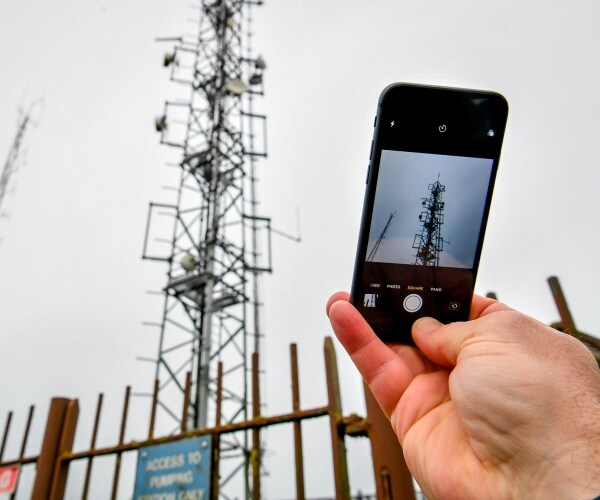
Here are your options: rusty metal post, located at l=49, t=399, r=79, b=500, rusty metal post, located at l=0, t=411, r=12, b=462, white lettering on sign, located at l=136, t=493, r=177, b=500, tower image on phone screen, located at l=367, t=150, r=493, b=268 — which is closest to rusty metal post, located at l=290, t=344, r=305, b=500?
white lettering on sign, located at l=136, t=493, r=177, b=500

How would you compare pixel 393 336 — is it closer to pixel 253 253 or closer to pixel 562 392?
pixel 562 392

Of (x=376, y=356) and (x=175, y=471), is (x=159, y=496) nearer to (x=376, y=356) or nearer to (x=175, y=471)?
(x=175, y=471)

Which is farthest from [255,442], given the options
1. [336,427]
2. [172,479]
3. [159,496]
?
[159,496]

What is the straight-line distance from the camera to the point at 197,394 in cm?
647

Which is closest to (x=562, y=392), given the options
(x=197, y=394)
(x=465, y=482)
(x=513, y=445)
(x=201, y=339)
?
(x=513, y=445)

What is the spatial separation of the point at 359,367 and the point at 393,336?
0.13 m

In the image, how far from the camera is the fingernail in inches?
48.2

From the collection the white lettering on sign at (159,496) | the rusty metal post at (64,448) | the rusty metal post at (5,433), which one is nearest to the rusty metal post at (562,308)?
the white lettering on sign at (159,496)

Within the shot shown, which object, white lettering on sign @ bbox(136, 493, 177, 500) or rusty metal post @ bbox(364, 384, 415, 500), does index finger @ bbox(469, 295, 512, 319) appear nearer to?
rusty metal post @ bbox(364, 384, 415, 500)

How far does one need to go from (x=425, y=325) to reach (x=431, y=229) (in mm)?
269

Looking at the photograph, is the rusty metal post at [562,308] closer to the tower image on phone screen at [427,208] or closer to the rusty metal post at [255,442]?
the tower image on phone screen at [427,208]

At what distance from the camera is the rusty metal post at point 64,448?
3058mm

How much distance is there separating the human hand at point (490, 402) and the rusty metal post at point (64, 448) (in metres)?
2.84

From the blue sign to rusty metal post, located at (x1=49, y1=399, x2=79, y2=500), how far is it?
0.66 metres
